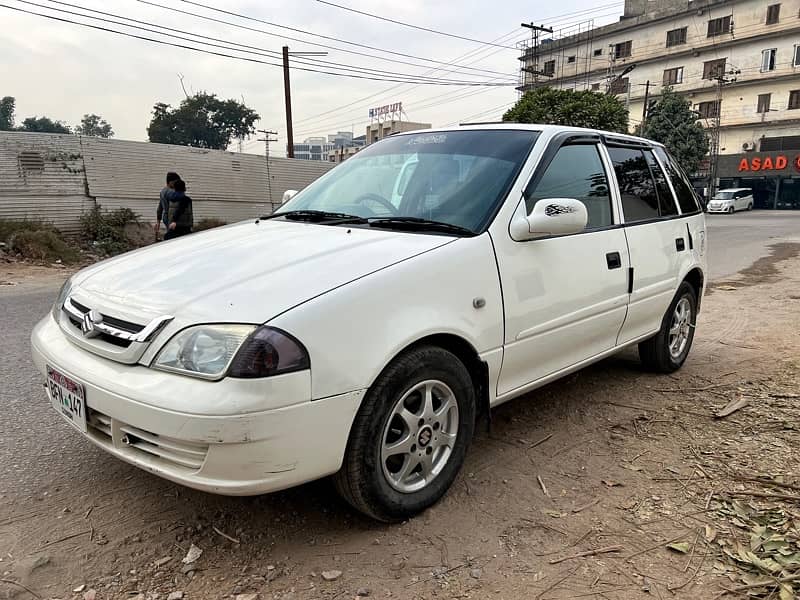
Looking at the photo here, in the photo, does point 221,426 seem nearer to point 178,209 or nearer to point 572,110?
point 178,209

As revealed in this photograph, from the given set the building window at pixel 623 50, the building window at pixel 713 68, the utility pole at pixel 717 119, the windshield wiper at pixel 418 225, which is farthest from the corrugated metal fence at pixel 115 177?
the building window at pixel 623 50

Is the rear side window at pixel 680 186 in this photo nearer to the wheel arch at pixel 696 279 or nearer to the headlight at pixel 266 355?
the wheel arch at pixel 696 279

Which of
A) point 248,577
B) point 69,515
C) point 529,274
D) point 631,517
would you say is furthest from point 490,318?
point 69,515

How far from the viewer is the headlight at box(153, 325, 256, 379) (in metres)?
1.96

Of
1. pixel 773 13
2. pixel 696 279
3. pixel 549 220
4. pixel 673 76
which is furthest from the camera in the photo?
pixel 673 76

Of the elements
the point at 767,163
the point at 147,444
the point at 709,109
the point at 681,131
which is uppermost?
the point at 709,109

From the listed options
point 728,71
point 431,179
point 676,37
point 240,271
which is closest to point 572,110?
point 431,179

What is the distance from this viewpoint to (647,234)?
3.83 meters

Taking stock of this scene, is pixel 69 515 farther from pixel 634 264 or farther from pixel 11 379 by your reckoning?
pixel 634 264

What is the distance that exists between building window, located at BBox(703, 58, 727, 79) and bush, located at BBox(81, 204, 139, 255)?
180ft

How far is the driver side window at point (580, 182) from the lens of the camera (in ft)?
10.2

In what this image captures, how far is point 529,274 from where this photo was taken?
2.84m

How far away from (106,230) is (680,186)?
37.9ft

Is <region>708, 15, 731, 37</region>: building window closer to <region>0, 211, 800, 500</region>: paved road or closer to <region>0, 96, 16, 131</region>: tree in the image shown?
<region>0, 211, 800, 500</region>: paved road
